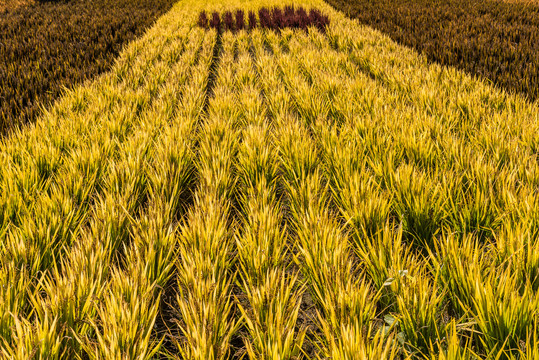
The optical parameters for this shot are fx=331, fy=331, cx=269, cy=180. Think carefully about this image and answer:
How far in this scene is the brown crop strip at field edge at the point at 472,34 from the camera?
362 centimetres

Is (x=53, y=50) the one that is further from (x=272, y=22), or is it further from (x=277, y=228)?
(x=277, y=228)

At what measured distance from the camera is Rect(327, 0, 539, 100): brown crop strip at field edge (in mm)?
3617

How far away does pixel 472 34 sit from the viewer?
5215mm

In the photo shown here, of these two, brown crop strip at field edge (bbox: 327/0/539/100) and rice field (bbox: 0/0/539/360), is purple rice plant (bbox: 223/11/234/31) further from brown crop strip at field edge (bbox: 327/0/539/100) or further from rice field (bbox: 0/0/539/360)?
rice field (bbox: 0/0/539/360)

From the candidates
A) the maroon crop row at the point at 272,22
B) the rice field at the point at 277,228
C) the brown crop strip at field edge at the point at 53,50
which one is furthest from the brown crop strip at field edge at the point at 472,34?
the brown crop strip at field edge at the point at 53,50

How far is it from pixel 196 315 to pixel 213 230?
47 centimetres

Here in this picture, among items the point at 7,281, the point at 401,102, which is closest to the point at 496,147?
the point at 401,102

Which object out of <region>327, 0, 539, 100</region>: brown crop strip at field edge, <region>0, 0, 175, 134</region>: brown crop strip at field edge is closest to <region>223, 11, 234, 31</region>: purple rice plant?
<region>0, 0, 175, 134</region>: brown crop strip at field edge

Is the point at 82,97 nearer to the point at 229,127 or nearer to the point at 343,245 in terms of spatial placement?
the point at 229,127

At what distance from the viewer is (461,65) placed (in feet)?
13.4

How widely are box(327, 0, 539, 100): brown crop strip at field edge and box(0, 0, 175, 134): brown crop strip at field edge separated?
178 inches

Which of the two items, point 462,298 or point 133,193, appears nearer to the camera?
point 462,298

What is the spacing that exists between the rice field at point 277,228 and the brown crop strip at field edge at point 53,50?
1.81 feet

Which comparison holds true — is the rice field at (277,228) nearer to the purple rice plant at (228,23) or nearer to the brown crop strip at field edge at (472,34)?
the brown crop strip at field edge at (472,34)
